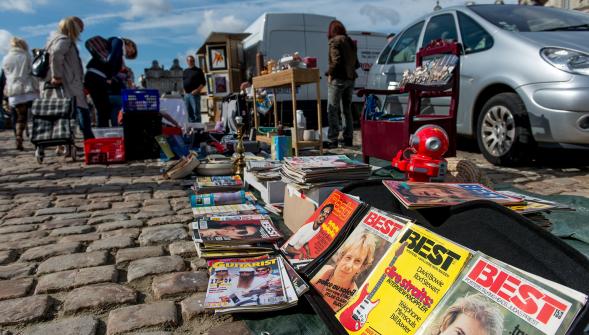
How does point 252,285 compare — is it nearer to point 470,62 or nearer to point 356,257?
point 356,257

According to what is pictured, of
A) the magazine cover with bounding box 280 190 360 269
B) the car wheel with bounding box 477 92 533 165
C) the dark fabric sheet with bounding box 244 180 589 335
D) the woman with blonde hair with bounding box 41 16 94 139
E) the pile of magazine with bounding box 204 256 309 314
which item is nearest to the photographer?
the dark fabric sheet with bounding box 244 180 589 335

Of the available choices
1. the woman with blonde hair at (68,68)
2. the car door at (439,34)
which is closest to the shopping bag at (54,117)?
the woman with blonde hair at (68,68)

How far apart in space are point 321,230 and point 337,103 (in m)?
5.09

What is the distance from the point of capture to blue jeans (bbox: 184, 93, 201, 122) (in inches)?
451

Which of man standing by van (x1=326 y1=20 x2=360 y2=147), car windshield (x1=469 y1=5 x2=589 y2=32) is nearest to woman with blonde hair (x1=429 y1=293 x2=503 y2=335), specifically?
car windshield (x1=469 y1=5 x2=589 y2=32)

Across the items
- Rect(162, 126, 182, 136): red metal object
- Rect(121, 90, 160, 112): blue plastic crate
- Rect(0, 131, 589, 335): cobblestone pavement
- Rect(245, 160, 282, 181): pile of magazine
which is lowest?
Rect(0, 131, 589, 335): cobblestone pavement

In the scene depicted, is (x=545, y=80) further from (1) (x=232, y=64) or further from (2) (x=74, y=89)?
(1) (x=232, y=64)

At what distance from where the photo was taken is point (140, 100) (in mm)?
6660

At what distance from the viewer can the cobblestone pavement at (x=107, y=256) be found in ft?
5.70

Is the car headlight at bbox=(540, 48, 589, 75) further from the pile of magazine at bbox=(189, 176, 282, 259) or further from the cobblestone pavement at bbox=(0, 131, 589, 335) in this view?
the pile of magazine at bbox=(189, 176, 282, 259)

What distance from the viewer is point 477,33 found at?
4.86 metres

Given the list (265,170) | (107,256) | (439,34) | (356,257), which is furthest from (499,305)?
(439,34)

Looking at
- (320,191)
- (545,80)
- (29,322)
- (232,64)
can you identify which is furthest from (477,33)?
(232,64)

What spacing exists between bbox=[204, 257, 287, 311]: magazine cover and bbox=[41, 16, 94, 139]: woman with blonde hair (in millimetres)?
5782
